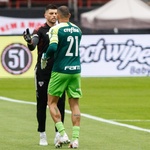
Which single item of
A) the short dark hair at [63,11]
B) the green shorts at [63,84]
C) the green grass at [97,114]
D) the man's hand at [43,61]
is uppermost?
the short dark hair at [63,11]

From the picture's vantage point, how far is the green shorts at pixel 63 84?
45.4 ft

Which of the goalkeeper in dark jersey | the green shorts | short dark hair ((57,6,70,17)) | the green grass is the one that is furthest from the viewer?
the green grass

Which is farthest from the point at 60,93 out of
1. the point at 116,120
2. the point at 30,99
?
the point at 30,99

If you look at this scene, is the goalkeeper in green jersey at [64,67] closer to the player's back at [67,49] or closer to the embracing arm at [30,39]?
the player's back at [67,49]

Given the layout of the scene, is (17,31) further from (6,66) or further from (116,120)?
(116,120)

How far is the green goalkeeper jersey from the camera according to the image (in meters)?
13.7

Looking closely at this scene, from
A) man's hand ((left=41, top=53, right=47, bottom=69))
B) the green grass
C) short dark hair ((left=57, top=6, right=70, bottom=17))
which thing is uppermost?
short dark hair ((left=57, top=6, right=70, bottom=17))

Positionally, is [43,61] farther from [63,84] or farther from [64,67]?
[63,84]

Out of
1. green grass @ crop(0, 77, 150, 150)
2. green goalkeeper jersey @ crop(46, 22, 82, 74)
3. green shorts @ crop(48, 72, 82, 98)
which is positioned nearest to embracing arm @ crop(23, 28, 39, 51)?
green goalkeeper jersey @ crop(46, 22, 82, 74)

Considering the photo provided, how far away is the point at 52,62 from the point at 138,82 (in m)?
14.2

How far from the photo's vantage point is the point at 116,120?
18.5 m

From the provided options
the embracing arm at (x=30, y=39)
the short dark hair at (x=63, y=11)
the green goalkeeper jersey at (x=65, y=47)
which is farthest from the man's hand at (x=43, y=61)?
the short dark hair at (x=63, y=11)

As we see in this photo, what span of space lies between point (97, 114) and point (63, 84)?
5845 mm

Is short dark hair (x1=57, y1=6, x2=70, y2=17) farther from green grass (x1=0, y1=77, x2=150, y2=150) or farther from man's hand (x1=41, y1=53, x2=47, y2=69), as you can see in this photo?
green grass (x1=0, y1=77, x2=150, y2=150)
